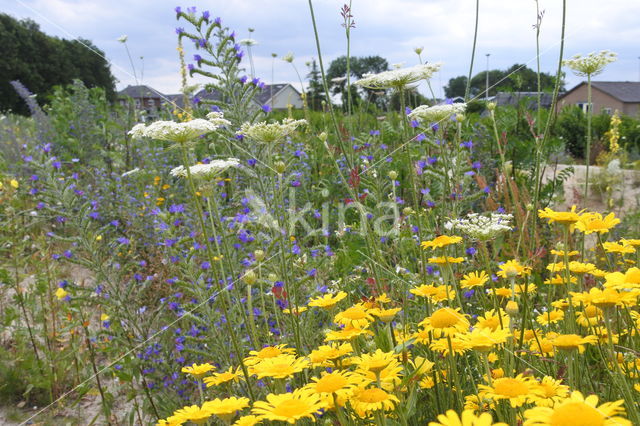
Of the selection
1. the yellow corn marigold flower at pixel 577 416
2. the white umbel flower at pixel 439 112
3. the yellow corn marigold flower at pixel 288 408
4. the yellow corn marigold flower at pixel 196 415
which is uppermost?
the white umbel flower at pixel 439 112

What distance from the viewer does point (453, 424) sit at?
2.37 ft

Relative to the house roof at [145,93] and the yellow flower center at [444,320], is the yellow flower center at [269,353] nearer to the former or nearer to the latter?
the yellow flower center at [444,320]

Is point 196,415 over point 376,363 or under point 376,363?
under

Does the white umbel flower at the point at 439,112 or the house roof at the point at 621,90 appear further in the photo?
the house roof at the point at 621,90

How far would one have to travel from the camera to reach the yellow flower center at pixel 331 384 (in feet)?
3.35

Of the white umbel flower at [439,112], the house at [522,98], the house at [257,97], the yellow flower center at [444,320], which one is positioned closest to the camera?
the yellow flower center at [444,320]

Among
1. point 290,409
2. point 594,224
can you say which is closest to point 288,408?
point 290,409

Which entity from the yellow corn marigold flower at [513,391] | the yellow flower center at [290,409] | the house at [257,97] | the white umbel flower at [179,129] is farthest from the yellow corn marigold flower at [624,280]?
the house at [257,97]

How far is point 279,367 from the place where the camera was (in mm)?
1159

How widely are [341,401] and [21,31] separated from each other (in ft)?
126

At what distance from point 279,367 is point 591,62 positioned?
216 cm

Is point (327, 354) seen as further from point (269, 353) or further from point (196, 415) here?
point (196, 415)

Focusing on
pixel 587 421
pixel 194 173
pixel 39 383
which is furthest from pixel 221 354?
pixel 587 421

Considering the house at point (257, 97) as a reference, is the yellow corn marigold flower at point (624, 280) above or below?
below
